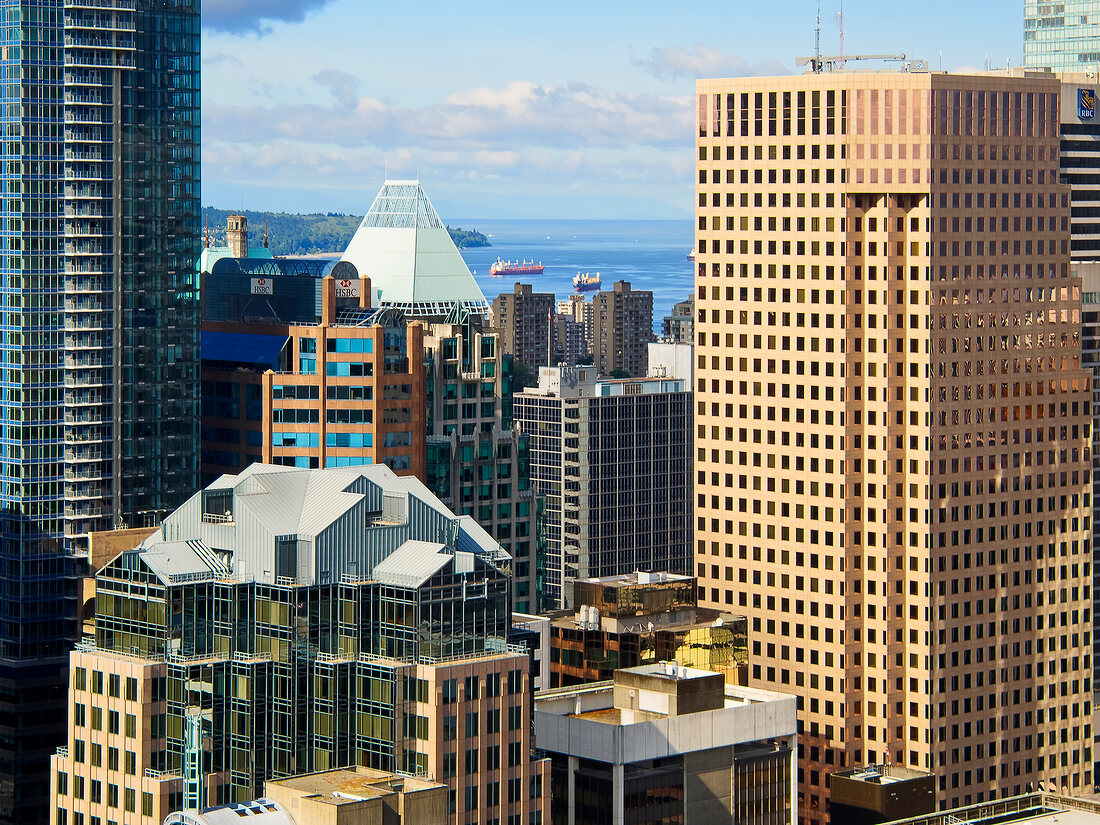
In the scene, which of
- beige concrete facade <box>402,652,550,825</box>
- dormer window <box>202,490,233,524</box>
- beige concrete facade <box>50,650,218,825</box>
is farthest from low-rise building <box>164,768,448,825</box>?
dormer window <box>202,490,233,524</box>

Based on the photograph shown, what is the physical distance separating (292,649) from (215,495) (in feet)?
49.6

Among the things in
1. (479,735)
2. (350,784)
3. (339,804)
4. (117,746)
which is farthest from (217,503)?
(339,804)

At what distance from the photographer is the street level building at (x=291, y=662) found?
185750mm

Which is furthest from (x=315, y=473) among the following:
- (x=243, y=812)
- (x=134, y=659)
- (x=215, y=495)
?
(x=243, y=812)

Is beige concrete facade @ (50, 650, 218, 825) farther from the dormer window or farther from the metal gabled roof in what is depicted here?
the metal gabled roof

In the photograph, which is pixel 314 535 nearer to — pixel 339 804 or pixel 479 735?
pixel 479 735

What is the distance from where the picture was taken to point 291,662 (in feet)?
622

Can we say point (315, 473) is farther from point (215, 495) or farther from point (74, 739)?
point (74, 739)

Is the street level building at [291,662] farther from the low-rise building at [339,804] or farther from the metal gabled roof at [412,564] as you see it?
the low-rise building at [339,804]

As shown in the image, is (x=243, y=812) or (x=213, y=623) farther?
(x=213, y=623)

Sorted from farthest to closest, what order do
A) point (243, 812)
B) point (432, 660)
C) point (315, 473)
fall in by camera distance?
point (315, 473) < point (432, 660) < point (243, 812)

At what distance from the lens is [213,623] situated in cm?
19162

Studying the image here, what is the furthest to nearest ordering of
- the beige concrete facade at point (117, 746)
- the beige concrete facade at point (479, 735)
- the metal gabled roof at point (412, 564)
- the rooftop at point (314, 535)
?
the rooftop at point (314, 535) < the beige concrete facade at point (117, 746) < the metal gabled roof at point (412, 564) < the beige concrete facade at point (479, 735)

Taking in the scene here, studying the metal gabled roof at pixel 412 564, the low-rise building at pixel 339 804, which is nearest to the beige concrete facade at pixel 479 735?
the low-rise building at pixel 339 804
